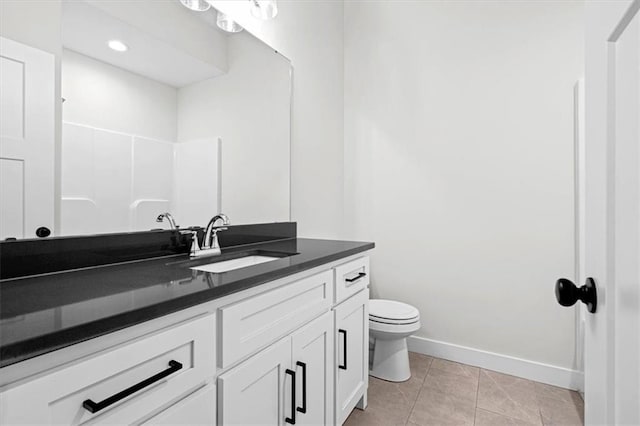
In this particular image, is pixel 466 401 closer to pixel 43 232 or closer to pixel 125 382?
pixel 125 382

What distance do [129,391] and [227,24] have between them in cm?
158

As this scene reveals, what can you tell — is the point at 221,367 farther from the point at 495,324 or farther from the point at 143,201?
the point at 495,324

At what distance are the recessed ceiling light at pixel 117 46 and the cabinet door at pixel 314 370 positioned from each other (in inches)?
45.7

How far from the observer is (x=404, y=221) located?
2.47 meters

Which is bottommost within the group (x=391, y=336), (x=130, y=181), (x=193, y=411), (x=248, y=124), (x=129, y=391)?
(x=391, y=336)

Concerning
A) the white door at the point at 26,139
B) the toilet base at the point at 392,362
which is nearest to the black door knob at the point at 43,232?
the white door at the point at 26,139

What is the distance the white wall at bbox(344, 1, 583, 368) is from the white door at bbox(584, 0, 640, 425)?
5.24 ft

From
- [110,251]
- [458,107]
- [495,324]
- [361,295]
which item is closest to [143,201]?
[110,251]

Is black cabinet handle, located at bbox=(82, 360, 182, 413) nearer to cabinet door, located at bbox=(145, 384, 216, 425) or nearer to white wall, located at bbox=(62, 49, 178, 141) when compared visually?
cabinet door, located at bbox=(145, 384, 216, 425)

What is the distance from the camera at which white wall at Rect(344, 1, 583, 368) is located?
6.65 feet

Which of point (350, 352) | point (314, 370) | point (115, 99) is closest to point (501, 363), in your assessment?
point (350, 352)

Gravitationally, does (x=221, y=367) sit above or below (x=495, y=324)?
above

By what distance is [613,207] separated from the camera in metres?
0.55

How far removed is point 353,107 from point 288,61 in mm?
776
